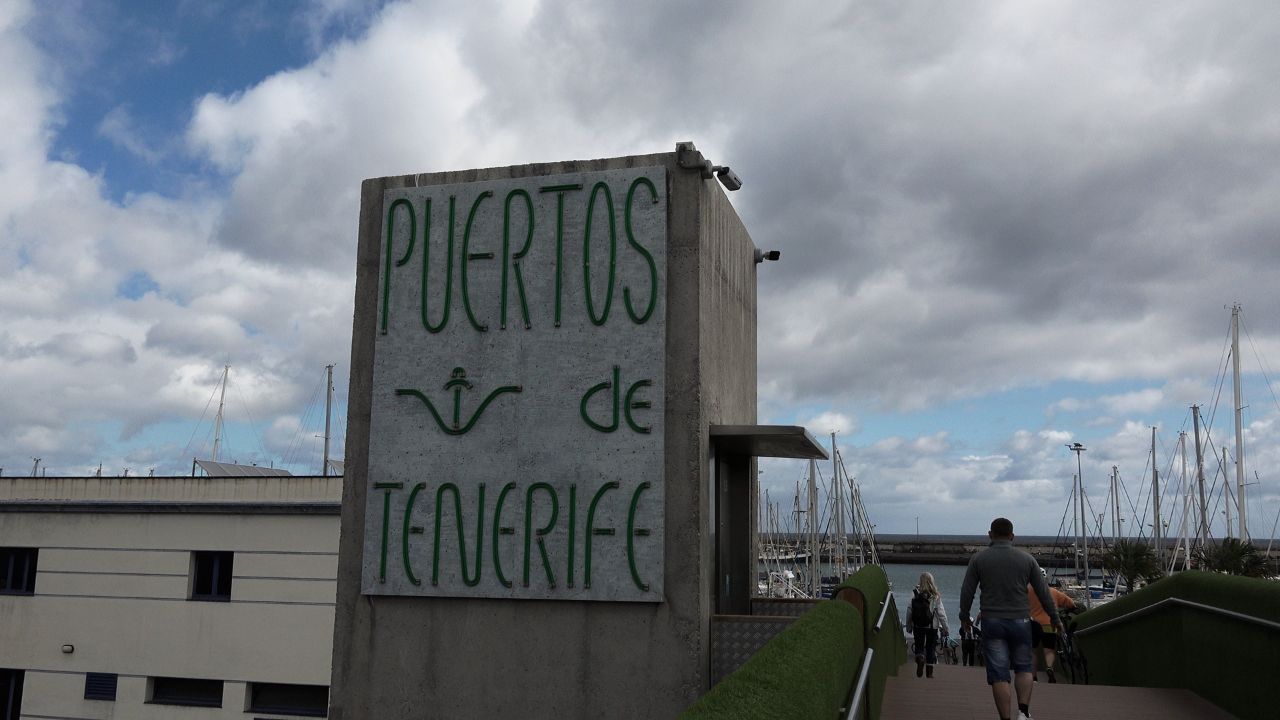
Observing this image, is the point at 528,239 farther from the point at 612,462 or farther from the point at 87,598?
the point at 87,598

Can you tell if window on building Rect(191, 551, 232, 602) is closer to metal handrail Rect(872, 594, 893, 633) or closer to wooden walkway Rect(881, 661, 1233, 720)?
metal handrail Rect(872, 594, 893, 633)

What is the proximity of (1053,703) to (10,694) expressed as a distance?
984 inches

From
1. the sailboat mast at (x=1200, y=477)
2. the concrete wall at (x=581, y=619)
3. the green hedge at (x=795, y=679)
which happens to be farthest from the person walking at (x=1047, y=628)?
the sailboat mast at (x=1200, y=477)

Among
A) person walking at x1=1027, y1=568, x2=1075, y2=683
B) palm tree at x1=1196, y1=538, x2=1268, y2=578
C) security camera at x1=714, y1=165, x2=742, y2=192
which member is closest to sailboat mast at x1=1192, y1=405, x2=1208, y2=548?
palm tree at x1=1196, y1=538, x2=1268, y2=578

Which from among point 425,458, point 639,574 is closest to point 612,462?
point 639,574

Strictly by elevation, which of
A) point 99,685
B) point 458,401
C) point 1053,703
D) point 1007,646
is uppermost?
point 458,401

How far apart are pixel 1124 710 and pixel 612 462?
6.14 metres

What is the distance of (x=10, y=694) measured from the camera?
24.9m

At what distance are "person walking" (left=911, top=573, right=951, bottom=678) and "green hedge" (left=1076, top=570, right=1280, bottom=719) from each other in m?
2.77

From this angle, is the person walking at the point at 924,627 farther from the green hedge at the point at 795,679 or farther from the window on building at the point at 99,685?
the window on building at the point at 99,685

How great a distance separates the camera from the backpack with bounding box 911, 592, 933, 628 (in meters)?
15.4

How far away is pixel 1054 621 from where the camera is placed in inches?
386

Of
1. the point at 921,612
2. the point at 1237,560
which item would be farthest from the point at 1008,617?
the point at 1237,560

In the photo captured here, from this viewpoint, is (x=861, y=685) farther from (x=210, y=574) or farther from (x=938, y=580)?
(x=938, y=580)
